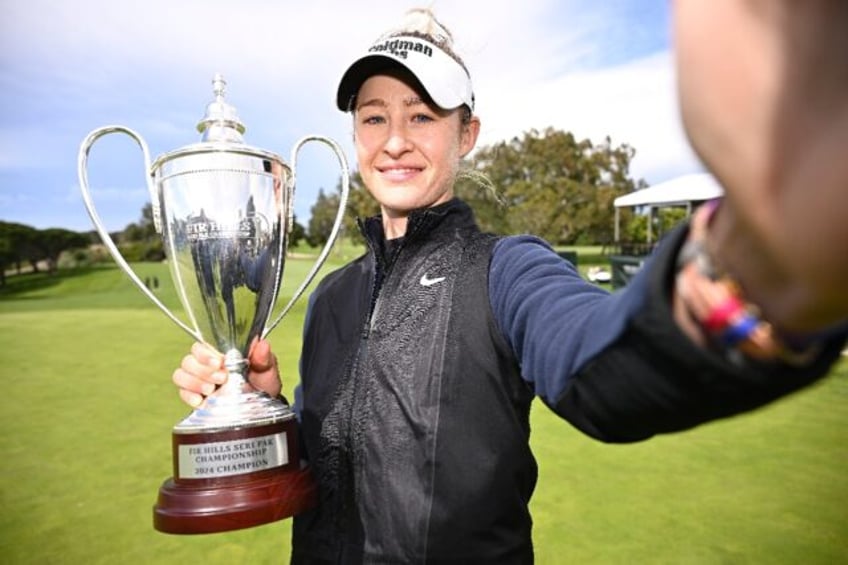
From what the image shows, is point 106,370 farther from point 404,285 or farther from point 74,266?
point 74,266

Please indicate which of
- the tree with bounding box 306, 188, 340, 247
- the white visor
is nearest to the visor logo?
the white visor

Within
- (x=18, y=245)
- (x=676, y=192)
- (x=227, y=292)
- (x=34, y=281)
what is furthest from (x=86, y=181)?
(x=18, y=245)

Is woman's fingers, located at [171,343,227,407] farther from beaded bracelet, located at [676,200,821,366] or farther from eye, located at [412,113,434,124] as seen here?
beaded bracelet, located at [676,200,821,366]

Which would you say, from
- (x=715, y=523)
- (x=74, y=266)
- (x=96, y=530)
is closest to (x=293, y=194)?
(x=96, y=530)

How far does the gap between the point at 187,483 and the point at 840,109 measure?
1.20 metres

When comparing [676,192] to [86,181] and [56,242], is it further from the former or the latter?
[56,242]

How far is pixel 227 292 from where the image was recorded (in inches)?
55.5

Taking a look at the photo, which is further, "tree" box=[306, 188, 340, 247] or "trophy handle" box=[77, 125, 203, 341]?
"tree" box=[306, 188, 340, 247]

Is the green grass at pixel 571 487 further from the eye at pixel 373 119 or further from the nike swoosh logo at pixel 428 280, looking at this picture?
the eye at pixel 373 119

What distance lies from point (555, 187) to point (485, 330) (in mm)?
25731

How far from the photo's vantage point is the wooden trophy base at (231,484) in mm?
1148

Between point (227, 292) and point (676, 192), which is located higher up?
point (676, 192)

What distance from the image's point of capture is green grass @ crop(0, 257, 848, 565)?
105 inches

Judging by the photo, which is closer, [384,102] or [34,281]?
[384,102]
